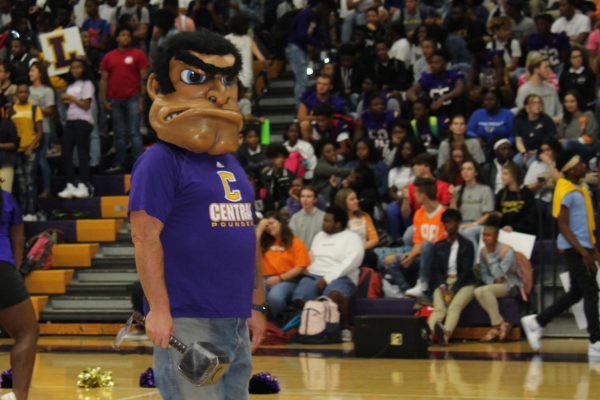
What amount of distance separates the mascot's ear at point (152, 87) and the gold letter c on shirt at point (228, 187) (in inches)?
18.8

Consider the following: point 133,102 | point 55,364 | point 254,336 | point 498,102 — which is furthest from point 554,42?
point 254,336

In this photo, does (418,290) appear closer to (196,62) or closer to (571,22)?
(571,22)

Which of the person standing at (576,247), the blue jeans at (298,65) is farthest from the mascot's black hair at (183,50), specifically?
the blue jeans at (298,65)

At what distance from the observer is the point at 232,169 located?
16.1 feet

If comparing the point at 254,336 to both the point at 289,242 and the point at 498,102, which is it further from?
the point at 498,102

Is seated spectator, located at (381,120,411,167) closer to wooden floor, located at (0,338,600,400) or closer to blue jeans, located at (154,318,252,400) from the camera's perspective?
wooden floor, located at (0,338,600,400)

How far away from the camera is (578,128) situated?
46.9 ft

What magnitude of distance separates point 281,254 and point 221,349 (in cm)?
892

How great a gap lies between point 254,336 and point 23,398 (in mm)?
2614

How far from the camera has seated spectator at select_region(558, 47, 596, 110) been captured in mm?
15172

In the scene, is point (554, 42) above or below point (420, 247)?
above

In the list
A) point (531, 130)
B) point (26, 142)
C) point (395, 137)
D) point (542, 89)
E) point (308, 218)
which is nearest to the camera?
point (308, 218)

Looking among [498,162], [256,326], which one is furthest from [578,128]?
[256,326]

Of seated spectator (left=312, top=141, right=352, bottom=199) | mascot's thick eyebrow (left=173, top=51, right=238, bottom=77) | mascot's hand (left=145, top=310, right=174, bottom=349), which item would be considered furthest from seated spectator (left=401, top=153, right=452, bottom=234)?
mascot's hand (left=145, top=310, right=174, bottom=349)
